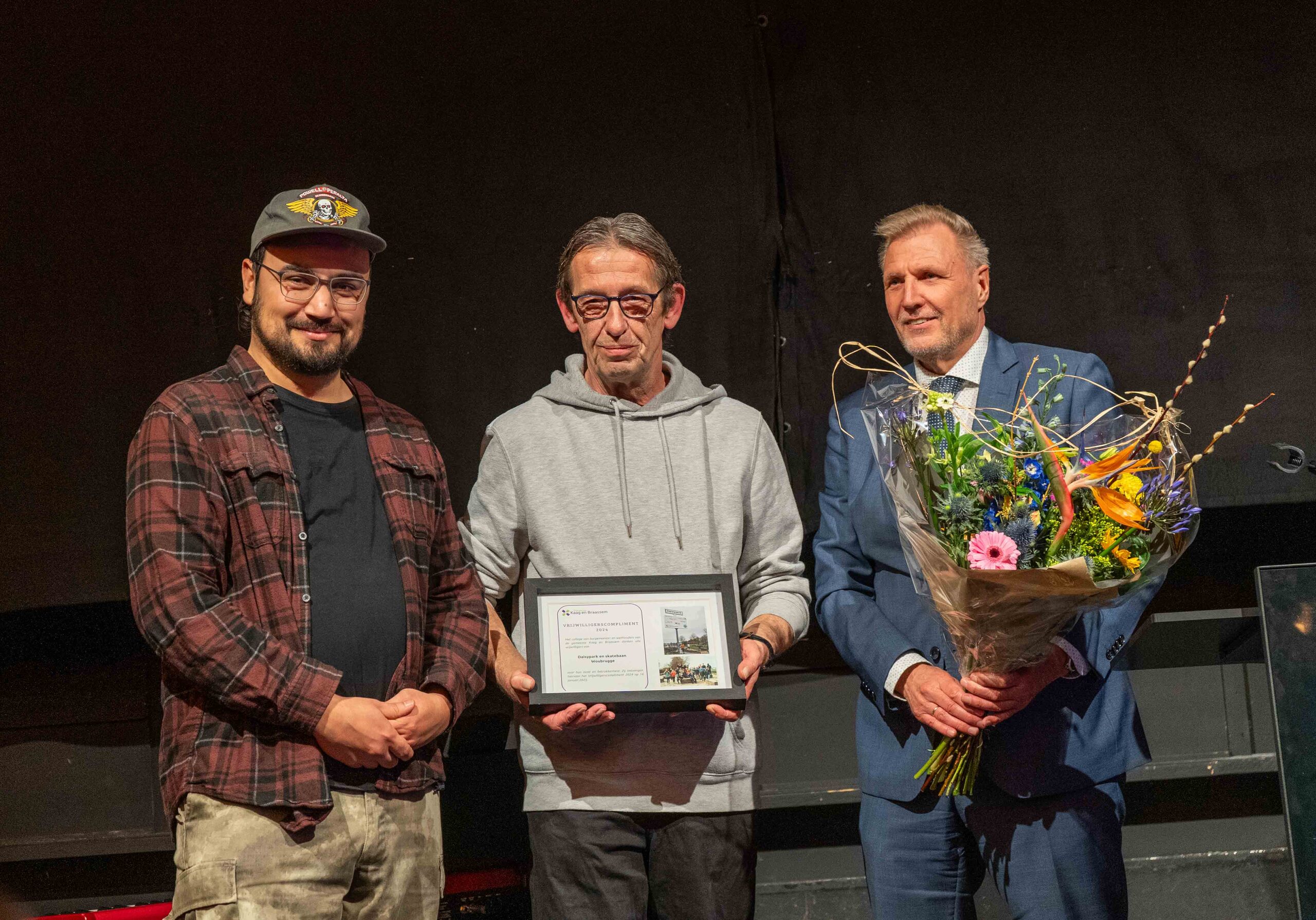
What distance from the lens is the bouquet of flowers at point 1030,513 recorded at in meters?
1.89

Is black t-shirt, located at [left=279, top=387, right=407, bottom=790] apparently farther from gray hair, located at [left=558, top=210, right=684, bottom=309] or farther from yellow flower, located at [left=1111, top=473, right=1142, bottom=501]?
yellow flower, located at [left=1111, top=473, right=1142, bottom=501]

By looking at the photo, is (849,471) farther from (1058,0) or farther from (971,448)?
(1058,0)

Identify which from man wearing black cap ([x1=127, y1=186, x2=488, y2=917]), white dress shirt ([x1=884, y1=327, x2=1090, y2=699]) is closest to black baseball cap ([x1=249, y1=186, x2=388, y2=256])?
man wearing black cap ([x1=127, y1=186, x2=488, y2=917])

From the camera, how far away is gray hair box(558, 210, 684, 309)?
2.48m

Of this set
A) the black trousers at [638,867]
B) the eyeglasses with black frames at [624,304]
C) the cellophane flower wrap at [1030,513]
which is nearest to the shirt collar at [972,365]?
the cellophane flower wrap at [1030,513]

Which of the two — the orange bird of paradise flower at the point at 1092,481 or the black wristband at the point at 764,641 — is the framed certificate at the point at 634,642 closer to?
the black wristband at the point at 764,641

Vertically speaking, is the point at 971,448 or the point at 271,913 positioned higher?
the point at 971,448

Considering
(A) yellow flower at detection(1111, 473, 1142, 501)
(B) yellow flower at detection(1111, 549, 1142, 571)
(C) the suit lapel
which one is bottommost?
(B) yellow flower at detection(1111, 549, 1142, 571)

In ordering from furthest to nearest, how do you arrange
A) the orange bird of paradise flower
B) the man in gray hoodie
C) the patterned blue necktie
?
the man in gray hoodie < the patterned blue necktie < the orange bird of paradise flower

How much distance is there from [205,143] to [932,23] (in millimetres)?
1852

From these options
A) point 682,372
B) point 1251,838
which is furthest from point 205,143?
point 1251,838

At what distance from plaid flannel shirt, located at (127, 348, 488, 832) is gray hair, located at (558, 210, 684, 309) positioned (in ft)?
2.08

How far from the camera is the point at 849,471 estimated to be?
2.50 metres

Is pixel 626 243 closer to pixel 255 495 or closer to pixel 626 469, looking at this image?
pixel 626 469
